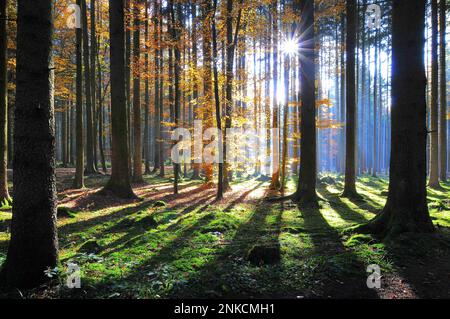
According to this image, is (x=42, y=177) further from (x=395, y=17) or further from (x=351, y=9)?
(x=351, y=9)

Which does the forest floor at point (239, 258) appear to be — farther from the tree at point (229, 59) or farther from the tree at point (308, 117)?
the tree at point (229, 59)

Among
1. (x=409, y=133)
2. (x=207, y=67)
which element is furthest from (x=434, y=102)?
(x=409, y=133)

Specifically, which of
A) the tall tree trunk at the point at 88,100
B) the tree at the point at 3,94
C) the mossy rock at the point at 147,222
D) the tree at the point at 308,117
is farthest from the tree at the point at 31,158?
the tall tree trunk at the point at 88,100

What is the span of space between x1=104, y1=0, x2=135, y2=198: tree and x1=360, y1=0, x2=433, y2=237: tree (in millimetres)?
9854

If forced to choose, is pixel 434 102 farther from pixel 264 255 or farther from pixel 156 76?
pixel 264 255

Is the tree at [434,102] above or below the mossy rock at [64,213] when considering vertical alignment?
above

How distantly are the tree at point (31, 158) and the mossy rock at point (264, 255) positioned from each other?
3.11 meters

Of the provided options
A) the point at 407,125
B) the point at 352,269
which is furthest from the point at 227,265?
the point at 407,125

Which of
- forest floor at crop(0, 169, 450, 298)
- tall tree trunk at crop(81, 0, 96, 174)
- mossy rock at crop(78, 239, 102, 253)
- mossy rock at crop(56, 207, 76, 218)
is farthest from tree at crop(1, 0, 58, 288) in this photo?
tall tree trunk at crop(81, 0, 96, 174)

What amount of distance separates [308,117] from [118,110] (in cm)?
773

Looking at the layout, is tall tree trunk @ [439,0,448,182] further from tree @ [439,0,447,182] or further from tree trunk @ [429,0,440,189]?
tree trunk @ [429,0,440,189]

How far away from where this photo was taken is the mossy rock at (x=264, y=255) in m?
5.25

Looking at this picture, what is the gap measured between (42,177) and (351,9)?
43.2 feet

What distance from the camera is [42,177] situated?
14.4ft
